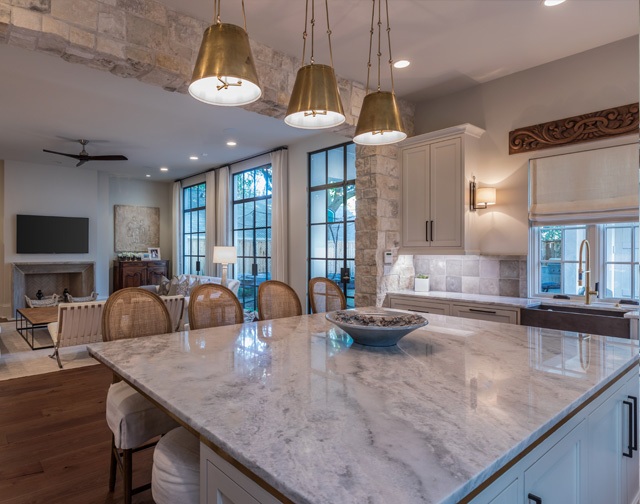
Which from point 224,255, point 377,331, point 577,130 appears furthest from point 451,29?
point 224,255

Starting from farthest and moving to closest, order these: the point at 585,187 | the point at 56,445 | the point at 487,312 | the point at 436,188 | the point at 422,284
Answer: the point at 422,284
the point at 436,188
the point at 487,312
the point at 585,187
the point at 56,445

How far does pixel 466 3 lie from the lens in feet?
8.91

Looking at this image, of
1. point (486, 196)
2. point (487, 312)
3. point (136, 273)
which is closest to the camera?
point (487, 312)

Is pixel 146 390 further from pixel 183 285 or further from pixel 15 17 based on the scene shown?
pixel 183 285

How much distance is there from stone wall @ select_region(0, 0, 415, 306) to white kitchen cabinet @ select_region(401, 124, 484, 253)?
34 cm

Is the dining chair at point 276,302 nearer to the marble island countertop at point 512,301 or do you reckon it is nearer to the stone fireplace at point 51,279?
the marble island countertop at point 512,301

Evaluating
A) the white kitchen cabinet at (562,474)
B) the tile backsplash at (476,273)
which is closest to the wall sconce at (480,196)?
the tile backsplash at (476,273)

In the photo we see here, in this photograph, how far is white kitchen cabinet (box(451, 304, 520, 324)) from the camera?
10.9 ft

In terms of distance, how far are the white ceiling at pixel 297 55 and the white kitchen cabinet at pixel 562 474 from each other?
9.01 feet

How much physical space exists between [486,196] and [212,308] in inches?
113

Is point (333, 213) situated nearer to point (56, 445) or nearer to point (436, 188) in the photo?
point (436, 188)

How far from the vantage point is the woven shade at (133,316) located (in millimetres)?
1919

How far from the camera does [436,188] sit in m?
4.09

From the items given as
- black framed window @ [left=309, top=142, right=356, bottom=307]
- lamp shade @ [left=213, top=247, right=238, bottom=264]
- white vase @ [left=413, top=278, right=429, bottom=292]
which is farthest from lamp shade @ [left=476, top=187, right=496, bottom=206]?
lamp shade @ [left=213, top=247, right=238, bottom=264]
